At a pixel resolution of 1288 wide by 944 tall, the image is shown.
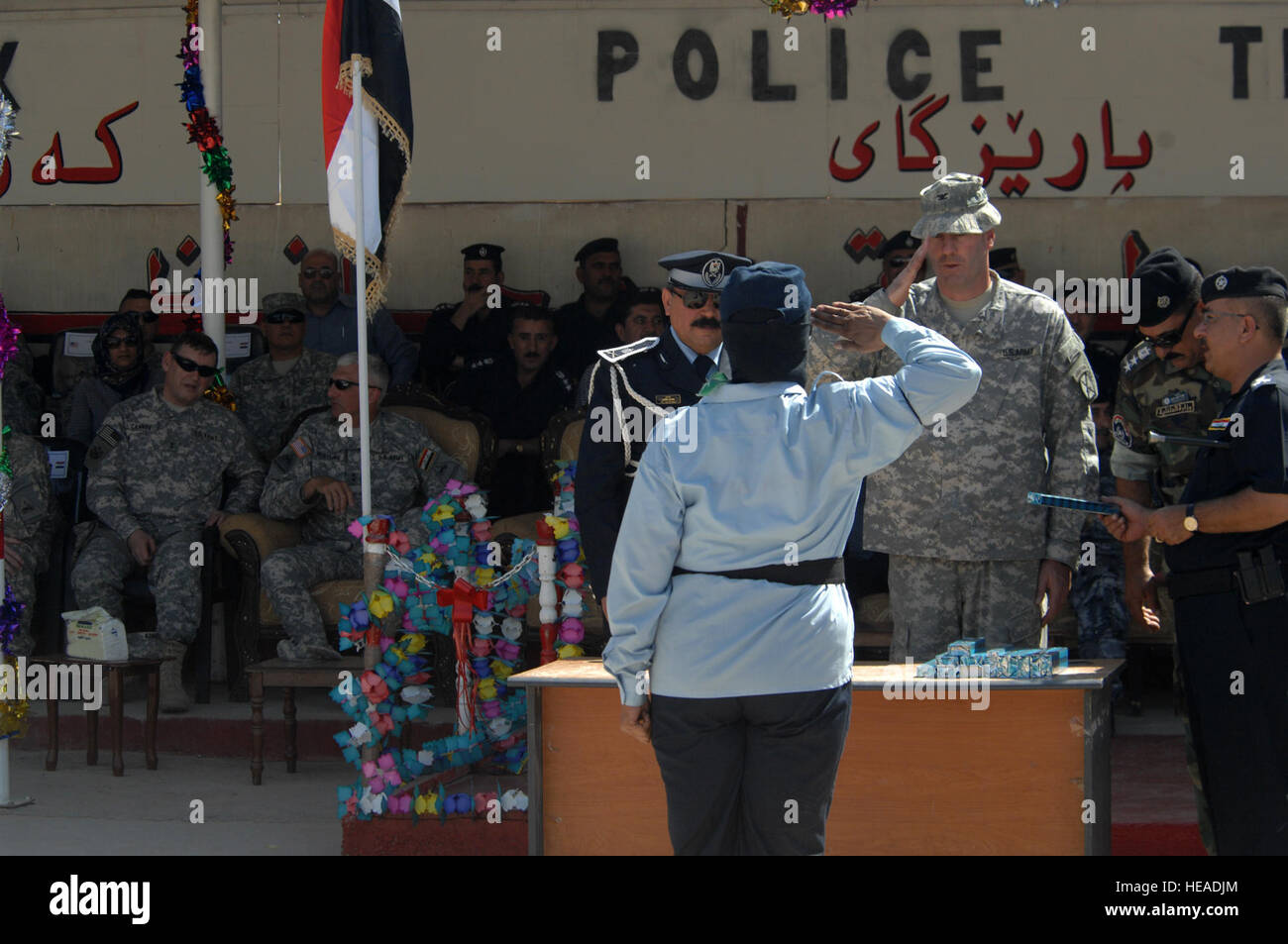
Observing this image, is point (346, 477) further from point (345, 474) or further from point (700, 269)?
point (700, 269)

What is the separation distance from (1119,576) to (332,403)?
3.55 metres

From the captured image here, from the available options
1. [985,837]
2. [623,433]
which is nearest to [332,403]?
[623,433]

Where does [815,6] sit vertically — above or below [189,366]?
above

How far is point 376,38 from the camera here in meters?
5.50

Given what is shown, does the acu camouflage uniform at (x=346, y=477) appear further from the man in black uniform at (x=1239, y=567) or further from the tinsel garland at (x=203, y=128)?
the man in black uniform at (x=1239, y=567)

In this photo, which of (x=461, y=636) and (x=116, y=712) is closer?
(x=461, y=636)

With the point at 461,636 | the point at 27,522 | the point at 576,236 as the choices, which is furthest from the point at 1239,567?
the point at 576,236

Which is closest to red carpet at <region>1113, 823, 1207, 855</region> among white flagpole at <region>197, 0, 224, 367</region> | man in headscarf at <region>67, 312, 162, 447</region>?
white flagpole at <region>197, 0, 224, 367</region>

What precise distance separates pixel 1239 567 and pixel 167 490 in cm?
495

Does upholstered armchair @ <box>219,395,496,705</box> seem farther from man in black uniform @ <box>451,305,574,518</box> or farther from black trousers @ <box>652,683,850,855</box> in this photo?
black trousers @ <box>652,683,850,855</box>

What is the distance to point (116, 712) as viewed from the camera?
636cm
